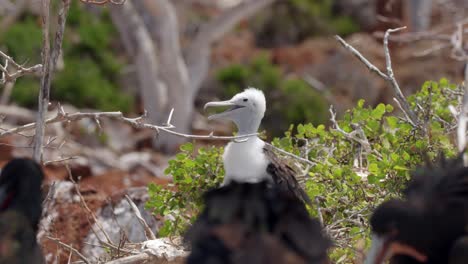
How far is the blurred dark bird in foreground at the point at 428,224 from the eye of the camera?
11.7 feet

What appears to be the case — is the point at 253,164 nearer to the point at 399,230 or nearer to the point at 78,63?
the point at 399,230

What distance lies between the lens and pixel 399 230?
3.57m

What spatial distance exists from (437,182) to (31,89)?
1148 centimetres

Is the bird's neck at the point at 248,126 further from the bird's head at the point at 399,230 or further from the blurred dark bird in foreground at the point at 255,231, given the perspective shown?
the blurred dark bird in foreground at the point at 255,231

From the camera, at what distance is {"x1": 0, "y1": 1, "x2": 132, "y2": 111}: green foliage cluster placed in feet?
47.8

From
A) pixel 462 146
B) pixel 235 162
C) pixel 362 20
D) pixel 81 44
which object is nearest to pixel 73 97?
pixel 81 44

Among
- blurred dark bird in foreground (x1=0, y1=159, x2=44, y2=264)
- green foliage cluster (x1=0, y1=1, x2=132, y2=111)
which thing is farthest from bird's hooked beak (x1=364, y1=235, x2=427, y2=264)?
green foliage cluster (x1=0, y1=1, x2=132, y2=111)

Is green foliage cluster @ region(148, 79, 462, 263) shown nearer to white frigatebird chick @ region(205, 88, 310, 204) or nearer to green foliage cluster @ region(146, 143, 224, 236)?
green foliage cluster @ region(146, 143, 224, 236)

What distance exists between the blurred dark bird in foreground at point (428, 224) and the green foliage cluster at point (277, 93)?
10225mm

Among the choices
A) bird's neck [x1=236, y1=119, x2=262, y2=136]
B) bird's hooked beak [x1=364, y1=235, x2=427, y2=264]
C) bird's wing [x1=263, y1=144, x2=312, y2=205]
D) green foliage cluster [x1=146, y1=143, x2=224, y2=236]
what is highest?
bird's hooked beak [x1=364, y1=235, x2=427, y2=264]

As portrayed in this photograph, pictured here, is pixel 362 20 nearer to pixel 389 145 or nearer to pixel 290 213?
pixel 389 145

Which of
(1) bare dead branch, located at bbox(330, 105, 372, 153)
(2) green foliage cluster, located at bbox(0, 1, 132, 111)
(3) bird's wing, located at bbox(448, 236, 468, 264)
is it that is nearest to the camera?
(3) bird's wing, located at bbox(448, 236, 468, 264)

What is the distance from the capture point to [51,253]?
6305 mm

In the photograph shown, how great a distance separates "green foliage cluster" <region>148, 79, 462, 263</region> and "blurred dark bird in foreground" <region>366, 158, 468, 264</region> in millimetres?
1004
